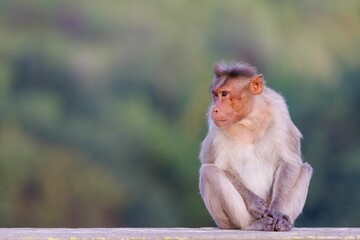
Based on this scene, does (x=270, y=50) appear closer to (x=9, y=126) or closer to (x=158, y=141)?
(x=158, y=141)

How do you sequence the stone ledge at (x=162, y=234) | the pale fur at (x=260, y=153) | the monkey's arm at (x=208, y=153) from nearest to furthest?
1. the stone ledge at (x=162, y=234)
2. the pale fur at (x=260, y=153)
3. the monkey's arm at (x=208, y=153)

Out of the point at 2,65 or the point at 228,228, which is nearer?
the point at 228,228

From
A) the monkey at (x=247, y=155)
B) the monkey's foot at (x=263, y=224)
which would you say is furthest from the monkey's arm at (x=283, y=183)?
the monkey's foot at (x=263, y=224)

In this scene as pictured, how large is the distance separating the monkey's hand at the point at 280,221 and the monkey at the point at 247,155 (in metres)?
0.09

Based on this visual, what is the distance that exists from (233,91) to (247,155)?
41 cm

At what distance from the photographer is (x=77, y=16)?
490 inches

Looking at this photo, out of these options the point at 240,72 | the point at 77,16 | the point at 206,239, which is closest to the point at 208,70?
the point at 77,16

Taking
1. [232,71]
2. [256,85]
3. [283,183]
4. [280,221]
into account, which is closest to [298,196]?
[283,183]

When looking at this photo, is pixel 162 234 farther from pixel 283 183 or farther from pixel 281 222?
pixel 283 183

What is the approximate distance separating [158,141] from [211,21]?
4.34 feet

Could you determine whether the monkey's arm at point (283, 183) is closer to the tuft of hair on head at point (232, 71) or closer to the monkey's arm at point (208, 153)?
the monkey's arm at point (208, 153)

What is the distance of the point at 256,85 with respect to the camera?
7578 millimetres

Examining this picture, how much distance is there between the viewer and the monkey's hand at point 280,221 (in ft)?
23.3

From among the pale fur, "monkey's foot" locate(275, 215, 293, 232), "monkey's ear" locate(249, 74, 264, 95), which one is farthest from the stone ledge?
"monkey's ear" locate(249, 74, 264, 95)
